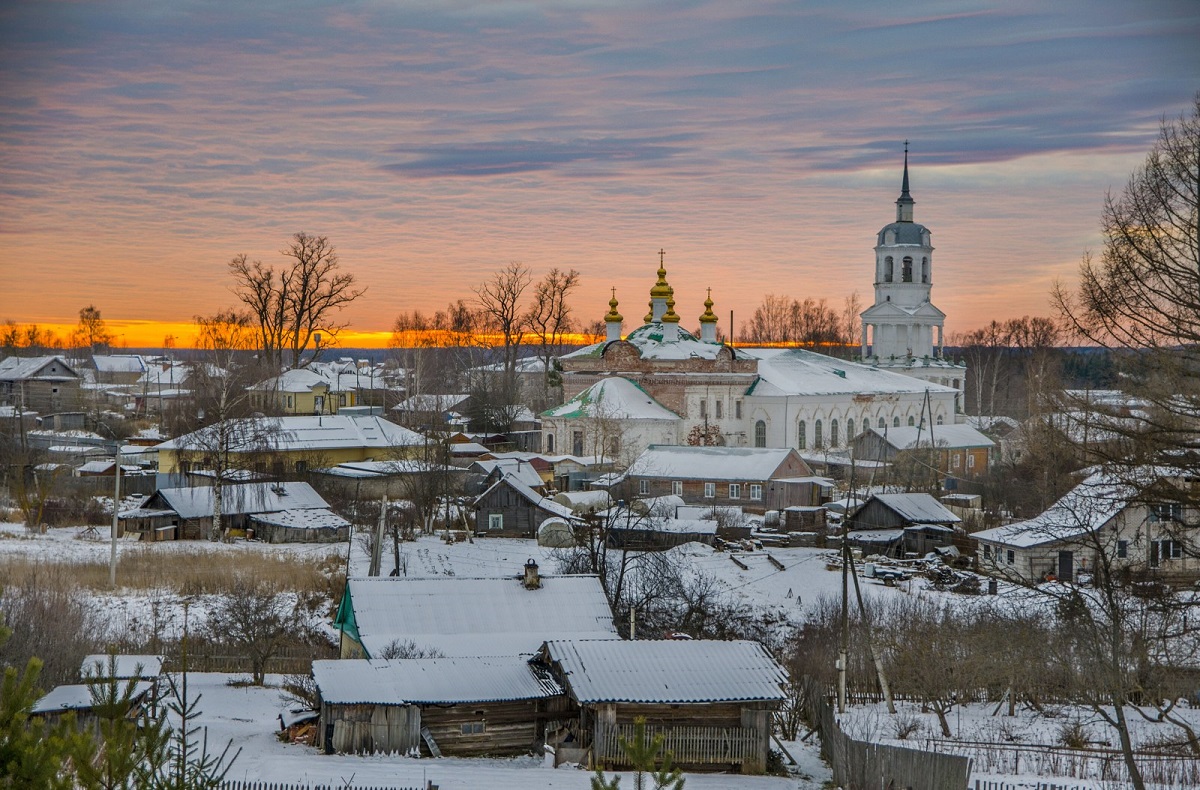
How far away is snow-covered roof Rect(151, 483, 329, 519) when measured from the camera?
103ft

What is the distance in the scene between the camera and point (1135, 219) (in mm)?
12914

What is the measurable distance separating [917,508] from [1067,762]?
53.3ft

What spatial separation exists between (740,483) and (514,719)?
20.7 metres

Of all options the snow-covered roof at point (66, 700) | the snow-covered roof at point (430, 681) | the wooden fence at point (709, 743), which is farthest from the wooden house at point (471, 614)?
the snow-covered roof at point (66, 700)

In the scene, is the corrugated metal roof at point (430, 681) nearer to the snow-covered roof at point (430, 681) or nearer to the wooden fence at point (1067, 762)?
the snow-covered roof at point (430, 681)

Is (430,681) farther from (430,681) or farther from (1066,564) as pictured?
(1066,564)

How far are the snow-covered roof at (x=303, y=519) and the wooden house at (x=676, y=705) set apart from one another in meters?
16.4

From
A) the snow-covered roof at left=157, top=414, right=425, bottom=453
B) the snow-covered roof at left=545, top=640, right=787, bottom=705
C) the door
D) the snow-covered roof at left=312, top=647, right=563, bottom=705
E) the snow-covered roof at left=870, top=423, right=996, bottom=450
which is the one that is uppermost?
the snow-covered roof at left=870, top=423, right=996, bottom=450

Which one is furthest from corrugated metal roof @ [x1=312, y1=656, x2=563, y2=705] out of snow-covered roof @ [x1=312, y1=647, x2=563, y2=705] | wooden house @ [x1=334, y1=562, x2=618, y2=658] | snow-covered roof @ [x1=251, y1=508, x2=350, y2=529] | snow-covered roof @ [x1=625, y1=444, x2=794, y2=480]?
snow-covered roof @ [x1=625, y1=444, x2=794, y2=480]

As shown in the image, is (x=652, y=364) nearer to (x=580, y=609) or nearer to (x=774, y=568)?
(x=774, y=568)

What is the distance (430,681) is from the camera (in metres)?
15.7

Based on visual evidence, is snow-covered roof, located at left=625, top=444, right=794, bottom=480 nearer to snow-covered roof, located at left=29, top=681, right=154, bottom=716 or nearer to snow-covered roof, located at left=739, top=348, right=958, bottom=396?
snow-covered roof, located at left=739, top=348, right=958, bottom=396

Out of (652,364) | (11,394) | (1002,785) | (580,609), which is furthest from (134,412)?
(1002,785)

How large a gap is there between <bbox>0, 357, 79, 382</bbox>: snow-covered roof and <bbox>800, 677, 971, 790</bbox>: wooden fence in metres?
60.3
